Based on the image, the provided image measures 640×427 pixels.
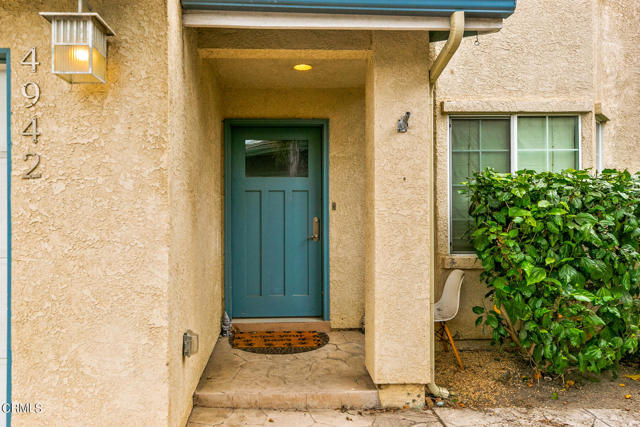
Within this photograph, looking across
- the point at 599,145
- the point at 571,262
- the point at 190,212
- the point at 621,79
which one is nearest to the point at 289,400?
the point at 190,212

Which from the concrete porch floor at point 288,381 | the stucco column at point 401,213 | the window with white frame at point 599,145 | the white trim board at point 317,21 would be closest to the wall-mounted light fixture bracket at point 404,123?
the stucco column at point 401,213

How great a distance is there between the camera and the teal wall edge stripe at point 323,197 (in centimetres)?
500

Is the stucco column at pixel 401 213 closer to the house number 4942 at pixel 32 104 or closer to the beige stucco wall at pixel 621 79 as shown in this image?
the house number 4942 at pixel 32 104

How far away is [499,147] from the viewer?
188 inches

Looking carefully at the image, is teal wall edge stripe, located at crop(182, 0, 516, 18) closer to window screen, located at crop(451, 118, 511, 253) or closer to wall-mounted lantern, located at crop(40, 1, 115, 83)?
wall-mounted lantern, located at crop(40, 1, 115, 83)

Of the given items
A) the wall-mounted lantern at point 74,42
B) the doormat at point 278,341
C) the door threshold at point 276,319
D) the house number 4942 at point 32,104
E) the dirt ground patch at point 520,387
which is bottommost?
the dirt ground patch at point 520,387

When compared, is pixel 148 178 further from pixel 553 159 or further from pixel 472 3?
pixel 553 159

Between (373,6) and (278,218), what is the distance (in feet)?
9.26

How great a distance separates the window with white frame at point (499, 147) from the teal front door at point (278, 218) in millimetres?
1552

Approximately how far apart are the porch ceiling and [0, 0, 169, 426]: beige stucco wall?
5.03 ft

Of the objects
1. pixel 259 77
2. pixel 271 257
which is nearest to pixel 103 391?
pixel 271 257

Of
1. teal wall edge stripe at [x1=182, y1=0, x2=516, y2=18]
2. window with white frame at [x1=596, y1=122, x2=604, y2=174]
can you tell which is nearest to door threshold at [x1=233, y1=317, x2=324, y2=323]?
teal wall edge stripe at [x1=182, y1=0, x2=516, y2=18]

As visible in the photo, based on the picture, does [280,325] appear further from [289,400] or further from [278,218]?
[289,400]

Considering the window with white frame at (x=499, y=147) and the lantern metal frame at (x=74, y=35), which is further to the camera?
the window with white frame at (x=499, y=147)
